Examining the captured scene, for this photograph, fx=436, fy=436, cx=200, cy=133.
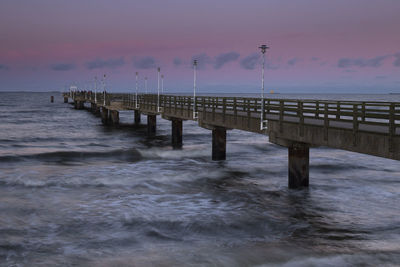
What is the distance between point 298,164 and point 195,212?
6.21 m

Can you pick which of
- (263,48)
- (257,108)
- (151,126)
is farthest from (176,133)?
(263,48)

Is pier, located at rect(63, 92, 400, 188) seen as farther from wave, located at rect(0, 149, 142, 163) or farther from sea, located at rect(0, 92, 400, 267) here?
wave, located at rect(0, 149, 142, 163)

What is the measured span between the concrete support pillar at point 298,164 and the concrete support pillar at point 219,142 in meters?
9.90

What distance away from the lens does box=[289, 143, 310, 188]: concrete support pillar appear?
22344 mm

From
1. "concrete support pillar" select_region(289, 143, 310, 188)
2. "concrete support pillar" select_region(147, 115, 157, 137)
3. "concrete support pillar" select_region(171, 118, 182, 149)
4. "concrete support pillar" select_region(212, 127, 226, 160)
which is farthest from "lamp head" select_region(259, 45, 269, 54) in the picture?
"concrete support pillar" select_region(147, 115, 157, 137)

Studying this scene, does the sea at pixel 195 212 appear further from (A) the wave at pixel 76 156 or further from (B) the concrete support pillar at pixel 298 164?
(A) the wave at pixel 76 156

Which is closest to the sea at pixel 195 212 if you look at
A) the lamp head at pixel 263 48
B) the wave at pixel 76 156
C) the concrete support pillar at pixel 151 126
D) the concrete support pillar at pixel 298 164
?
the concrete support pillar at pixel 298 164

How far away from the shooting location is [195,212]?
20.2m

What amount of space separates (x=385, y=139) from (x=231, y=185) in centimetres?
1175

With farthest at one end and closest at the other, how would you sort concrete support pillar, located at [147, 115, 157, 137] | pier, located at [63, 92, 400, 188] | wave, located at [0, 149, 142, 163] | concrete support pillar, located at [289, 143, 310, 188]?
concrete support pillar, located at [147, 115, 157, 137], wave, located at [0, 149, 142, 163], concrete support pillar, located at [289, 143, 310, 188], pier, located at [63, 92, 400, 188]

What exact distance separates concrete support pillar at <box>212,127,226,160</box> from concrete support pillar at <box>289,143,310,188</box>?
990 cm

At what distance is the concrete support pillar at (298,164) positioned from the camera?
880 inches

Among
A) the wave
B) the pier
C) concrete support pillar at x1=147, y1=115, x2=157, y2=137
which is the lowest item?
the wave

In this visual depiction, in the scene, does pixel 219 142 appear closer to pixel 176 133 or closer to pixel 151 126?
pixel 176 133
